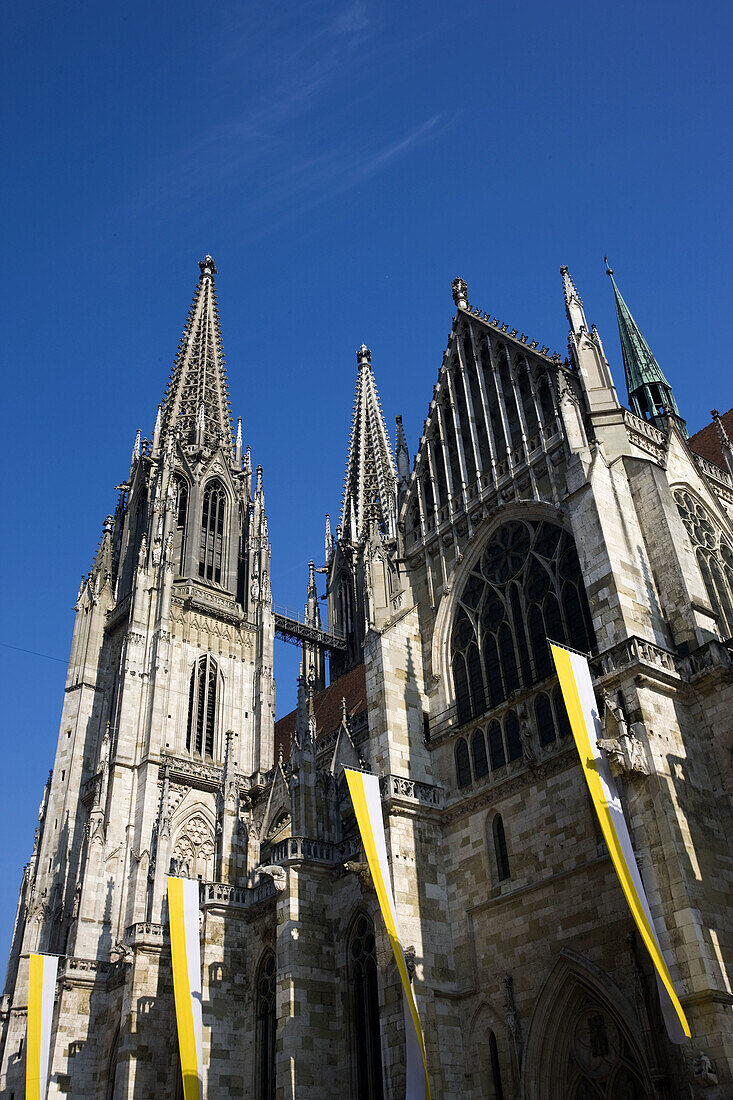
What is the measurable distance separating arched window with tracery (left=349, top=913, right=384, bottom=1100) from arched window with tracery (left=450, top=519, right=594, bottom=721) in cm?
498

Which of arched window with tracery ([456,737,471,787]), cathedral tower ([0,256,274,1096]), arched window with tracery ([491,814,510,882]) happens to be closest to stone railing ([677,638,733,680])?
arched window with tracery ([491,814,510,882])

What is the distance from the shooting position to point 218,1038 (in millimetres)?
22531

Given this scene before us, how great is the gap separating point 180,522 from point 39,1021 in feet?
70.9

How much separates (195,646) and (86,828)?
894cm

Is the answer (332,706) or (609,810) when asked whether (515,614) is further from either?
(332,706)

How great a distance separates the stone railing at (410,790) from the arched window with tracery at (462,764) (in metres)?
0.51

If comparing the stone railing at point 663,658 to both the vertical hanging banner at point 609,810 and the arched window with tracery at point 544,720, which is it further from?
the arched window with tracery at point 544,720

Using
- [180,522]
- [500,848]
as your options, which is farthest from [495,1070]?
[180,522]

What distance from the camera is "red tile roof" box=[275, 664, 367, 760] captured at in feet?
114

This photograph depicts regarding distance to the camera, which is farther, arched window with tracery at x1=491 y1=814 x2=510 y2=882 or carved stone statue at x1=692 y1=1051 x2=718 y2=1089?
arched window with tracery at x1=491 y1=814 x2=510 y2=882

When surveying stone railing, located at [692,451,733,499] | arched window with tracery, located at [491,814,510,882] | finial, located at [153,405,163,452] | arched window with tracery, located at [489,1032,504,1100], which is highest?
finial, located at [153,405,163,452]

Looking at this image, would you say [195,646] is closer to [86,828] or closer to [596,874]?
[86,828]

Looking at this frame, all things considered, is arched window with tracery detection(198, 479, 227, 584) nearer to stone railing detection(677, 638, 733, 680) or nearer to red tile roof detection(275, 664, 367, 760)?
red tile roof detection(275, 664, 367, 760)

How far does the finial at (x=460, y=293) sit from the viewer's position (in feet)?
86.4
